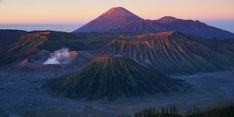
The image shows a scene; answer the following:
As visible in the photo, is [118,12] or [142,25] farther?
[118,12]

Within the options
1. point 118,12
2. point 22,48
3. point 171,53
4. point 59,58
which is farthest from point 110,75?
point 118,12

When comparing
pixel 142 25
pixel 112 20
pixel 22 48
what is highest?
pixel 112 20

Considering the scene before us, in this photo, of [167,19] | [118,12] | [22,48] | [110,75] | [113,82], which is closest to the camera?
[113,82]

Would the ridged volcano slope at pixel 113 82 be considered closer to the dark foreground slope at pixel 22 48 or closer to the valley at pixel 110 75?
the valley at pixel 110 75

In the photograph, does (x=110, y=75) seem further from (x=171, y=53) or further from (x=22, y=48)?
(x=22, y=48)

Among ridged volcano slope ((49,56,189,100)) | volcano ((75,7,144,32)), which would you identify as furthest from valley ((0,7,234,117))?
volcano ((75,7,144,32))

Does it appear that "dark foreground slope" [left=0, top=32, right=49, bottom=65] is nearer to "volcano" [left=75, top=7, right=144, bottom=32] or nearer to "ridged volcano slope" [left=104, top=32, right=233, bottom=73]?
"ridged volcano slope" [left=104, top=32, right=233, bottom=73]

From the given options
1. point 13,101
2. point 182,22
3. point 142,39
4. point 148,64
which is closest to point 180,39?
point 142,39
